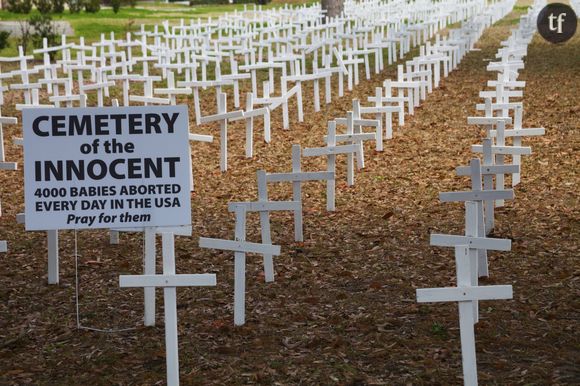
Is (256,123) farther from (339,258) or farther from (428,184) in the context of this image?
(339,258)

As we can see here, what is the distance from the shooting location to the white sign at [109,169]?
7.30 m

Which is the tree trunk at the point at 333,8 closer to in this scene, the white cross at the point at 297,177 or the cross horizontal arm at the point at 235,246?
the white cross at the point at 297,177

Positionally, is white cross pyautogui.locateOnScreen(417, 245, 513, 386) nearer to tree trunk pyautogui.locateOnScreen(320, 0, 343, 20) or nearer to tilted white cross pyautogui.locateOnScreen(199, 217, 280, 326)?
tilted white cross pyautogui.locateOnScreen(199, 217, 280, 326)

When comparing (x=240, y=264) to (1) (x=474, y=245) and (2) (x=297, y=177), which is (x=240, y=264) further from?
(2) (x=297, y=177)

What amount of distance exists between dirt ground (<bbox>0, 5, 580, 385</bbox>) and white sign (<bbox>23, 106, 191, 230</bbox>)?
3.40 feet

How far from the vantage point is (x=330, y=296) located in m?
9.18

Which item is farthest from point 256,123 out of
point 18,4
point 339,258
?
point 18,4

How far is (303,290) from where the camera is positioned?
9.39 metres

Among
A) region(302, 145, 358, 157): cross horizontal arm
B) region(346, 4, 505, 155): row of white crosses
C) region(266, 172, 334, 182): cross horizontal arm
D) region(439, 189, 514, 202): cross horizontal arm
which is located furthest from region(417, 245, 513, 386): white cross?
region(346, 4, 505, 155): row of white crosses

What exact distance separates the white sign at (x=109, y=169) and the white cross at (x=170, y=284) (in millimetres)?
274

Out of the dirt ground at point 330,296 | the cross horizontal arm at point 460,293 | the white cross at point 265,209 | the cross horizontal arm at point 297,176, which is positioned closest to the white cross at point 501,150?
the dirt ground at point 330,296

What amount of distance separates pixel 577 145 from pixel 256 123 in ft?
17.5

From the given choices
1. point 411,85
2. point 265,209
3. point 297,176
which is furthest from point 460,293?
point 411,85

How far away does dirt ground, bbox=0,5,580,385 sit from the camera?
7555 millimetres
